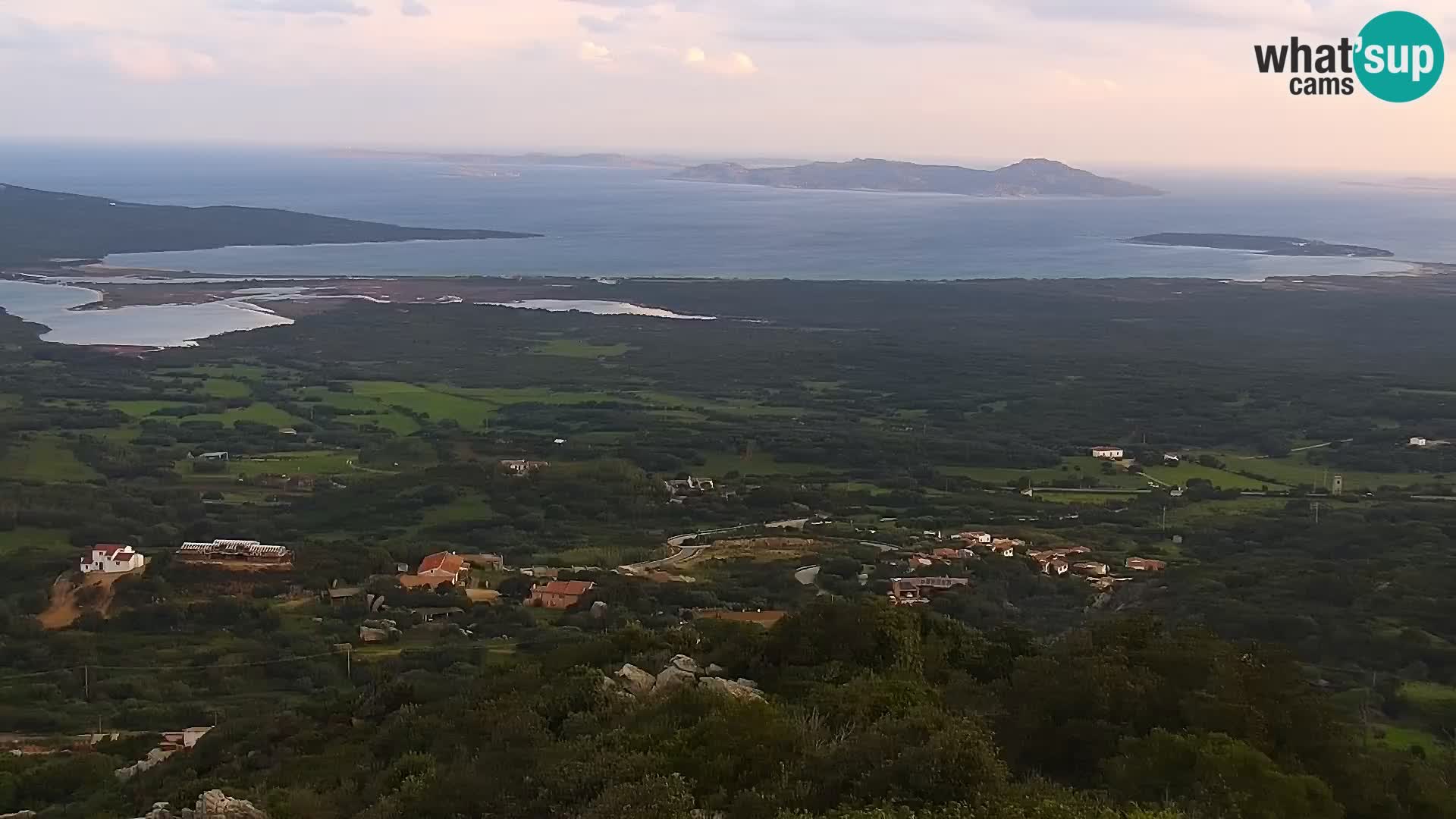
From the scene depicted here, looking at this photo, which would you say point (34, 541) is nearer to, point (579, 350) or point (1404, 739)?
point (1404, 739)

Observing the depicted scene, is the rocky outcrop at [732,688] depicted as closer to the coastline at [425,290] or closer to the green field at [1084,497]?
the green field at [1084,497]

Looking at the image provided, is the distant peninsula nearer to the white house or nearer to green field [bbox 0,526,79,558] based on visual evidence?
green field [bbox 0,526,79,558]

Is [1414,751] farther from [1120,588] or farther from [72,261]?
[72,261]

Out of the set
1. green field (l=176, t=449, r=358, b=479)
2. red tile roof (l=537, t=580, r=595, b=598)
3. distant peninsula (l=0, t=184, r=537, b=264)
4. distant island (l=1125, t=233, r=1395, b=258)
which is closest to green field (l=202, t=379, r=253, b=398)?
green field (l=176, t=449, r=358, b=479)

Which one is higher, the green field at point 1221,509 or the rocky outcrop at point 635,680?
the rocky outcrop at point 635,680

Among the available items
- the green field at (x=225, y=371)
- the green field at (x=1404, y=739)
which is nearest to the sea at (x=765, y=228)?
the green field at (x=225, y=371)

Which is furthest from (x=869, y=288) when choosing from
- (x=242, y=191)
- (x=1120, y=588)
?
(x=242, y=191)
